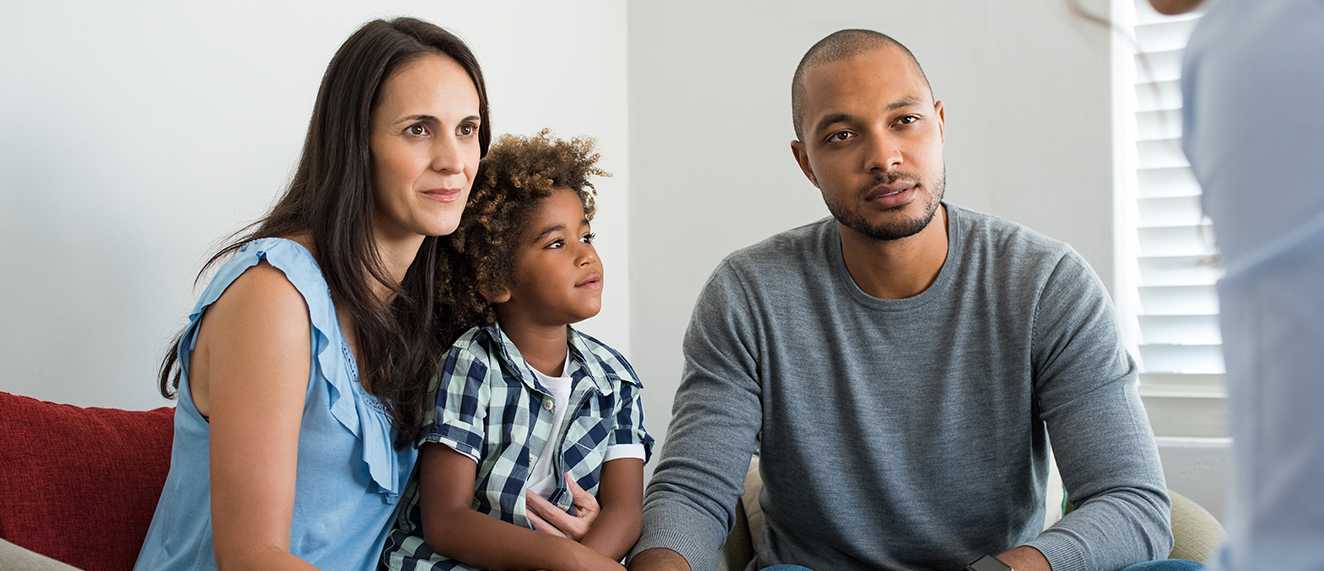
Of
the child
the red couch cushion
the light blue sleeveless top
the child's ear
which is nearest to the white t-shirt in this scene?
the child

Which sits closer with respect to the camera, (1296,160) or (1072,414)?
(1296,160)

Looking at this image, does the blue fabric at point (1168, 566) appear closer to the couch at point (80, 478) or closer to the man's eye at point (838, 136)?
the man's eye at point (838, 136)

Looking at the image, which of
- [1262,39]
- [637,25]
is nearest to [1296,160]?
[1262,39]

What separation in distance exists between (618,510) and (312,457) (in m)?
0.44

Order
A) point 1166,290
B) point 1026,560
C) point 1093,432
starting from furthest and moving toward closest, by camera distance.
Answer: point 1166,290, point 1093,432, point 1026,560

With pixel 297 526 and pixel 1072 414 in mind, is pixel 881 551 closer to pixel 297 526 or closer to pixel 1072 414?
pixel 1072 414

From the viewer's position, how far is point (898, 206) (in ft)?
4.71

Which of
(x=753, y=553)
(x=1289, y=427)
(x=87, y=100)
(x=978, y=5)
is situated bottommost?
(x=753, y=553)

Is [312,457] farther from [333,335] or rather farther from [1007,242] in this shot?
[1007,242]

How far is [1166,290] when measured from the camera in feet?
7.60

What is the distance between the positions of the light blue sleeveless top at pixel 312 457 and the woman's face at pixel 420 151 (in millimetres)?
151

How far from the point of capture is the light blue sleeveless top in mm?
1068

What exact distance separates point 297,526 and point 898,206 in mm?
967

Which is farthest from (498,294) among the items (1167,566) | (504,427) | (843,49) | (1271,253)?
(1271,253)
